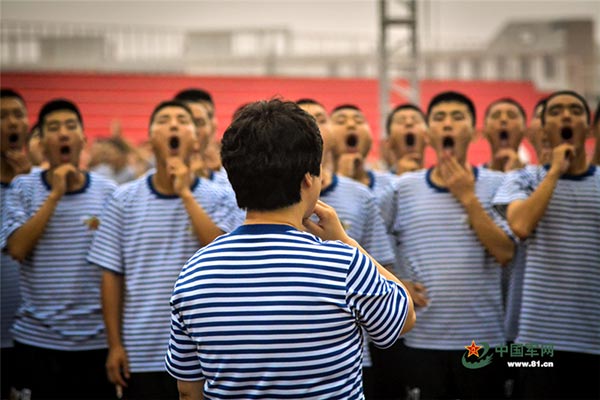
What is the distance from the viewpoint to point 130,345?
340cm

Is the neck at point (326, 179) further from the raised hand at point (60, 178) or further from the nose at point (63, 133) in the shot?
the nose at point (63, 133)

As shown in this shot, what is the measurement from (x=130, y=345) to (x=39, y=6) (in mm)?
10561

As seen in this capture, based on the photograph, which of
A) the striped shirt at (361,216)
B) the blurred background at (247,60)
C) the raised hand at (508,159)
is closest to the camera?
the striped shirt at (361,216)

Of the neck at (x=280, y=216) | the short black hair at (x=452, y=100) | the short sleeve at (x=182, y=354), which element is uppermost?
the short black hair at (x=452, y=100)

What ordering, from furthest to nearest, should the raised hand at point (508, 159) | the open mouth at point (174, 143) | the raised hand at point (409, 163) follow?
the raised hand at point (409, 163) < the raised hand at point (508, 159) < the open mouth at point (174, 143)

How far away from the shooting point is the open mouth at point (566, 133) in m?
3.62

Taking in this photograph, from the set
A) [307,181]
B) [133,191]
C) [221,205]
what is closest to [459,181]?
[221,205]

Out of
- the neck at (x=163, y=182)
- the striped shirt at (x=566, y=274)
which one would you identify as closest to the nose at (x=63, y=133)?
the neck at (x=163, y=182)

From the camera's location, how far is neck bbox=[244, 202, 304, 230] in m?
1.88

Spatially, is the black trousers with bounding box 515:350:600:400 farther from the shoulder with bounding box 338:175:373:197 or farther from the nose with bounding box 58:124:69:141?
the nose with bounding box 58:124:69:141

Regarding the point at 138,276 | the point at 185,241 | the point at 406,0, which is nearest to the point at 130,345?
the point at 138,276

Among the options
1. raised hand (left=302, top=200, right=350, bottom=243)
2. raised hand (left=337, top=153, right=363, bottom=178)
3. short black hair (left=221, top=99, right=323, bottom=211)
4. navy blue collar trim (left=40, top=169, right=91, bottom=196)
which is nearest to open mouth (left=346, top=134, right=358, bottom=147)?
raised hand (left=337, top=153, right=363, bottom=178)

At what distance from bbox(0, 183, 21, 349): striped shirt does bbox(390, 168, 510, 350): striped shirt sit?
6.93ft

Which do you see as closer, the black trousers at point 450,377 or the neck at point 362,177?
the black trousers at point 450,377
